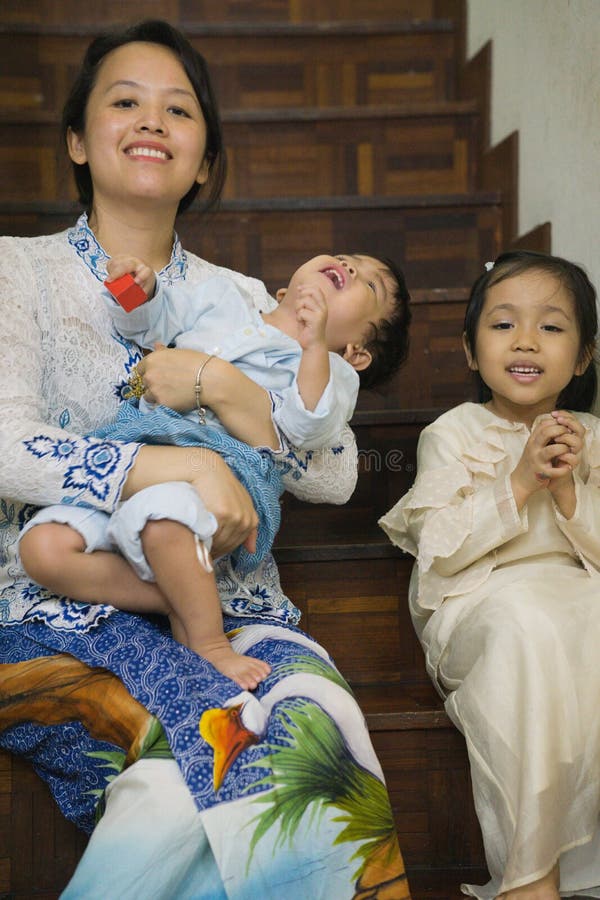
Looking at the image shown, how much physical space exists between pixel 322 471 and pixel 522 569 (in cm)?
34

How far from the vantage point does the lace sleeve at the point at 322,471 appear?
1537 mm

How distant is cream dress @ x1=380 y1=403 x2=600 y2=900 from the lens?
137cm

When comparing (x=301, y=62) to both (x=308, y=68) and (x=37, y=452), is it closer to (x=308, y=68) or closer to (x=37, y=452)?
(x=308, y=68)

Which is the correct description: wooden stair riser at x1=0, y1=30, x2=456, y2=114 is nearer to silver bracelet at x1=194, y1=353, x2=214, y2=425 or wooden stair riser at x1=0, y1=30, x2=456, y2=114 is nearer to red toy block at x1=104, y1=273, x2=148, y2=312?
red toy block at x1=104, y1=273, x2=148, y2=312

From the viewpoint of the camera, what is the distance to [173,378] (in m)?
Result: 1.47

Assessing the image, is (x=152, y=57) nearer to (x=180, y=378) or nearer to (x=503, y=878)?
(x=180, y=378)

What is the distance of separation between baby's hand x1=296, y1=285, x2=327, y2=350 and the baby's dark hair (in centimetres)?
32

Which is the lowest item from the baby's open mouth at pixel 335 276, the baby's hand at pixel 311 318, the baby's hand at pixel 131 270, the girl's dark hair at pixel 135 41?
the baby's hand at pixel 311 318

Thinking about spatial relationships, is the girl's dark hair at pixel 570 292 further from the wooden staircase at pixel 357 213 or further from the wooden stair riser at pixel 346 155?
the wooden stair riser at pixel 346 155

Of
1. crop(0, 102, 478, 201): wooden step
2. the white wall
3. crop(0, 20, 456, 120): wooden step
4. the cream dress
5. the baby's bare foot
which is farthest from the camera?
crop(0, 20, 456, 120): wooden step

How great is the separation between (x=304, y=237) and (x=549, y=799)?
1481 mm

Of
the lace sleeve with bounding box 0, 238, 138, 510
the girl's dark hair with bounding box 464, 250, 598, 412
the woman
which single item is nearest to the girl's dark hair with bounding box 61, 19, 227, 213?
the woman

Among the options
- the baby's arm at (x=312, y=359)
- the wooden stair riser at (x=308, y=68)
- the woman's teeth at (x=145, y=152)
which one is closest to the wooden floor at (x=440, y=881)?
the baby's arm at (x=312, y=359)

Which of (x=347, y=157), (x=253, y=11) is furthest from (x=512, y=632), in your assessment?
(x=253, y=11)
